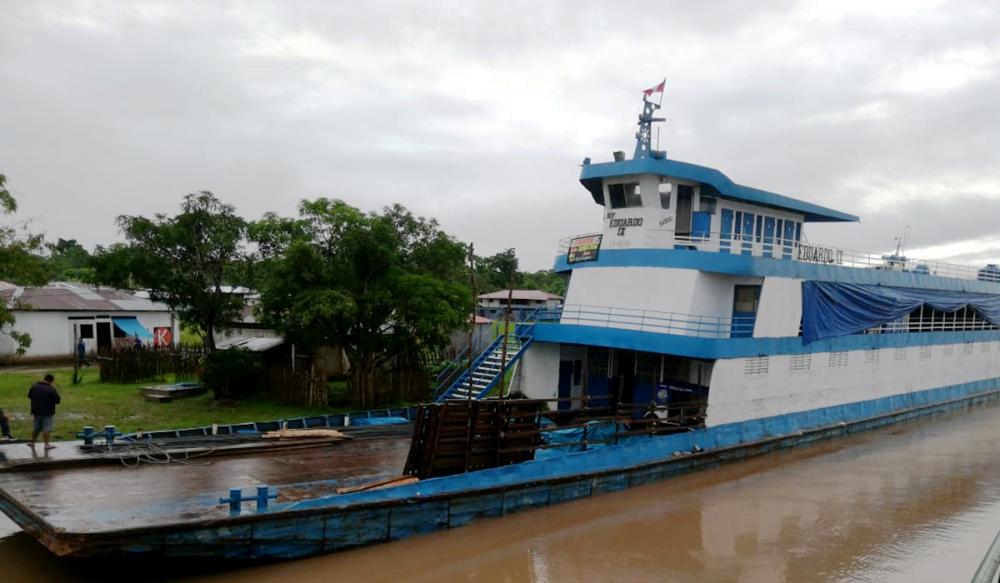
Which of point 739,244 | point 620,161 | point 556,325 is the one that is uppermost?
point 620,161

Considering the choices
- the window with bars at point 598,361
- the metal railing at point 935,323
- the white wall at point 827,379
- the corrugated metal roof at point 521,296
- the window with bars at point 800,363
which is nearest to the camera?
the white wall at point 827,379

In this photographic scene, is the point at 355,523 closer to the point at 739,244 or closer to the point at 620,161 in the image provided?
the point at 620,161

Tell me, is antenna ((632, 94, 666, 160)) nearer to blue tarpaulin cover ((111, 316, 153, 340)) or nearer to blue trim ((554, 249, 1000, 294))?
blue trim ((554, 249, 1000, 294))

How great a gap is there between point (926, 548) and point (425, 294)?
1094 centimetres

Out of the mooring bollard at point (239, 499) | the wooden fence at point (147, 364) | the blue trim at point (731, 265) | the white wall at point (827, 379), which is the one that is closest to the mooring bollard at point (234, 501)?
the mooring bollard at point (239, 499)

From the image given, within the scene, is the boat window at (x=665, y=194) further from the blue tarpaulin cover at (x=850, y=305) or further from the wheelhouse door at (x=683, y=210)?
the blue tarpaulin cover at (x=850, y=305)

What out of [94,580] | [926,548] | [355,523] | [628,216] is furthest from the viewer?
[628,216]

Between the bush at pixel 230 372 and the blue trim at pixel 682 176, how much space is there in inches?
387

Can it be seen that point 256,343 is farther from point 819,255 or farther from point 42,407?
point 819,255

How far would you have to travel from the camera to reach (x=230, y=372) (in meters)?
17.5

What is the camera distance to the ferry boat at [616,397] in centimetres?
853

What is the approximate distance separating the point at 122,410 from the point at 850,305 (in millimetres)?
18240

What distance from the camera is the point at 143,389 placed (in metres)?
18.7

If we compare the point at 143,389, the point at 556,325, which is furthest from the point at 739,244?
the point at 143,389
